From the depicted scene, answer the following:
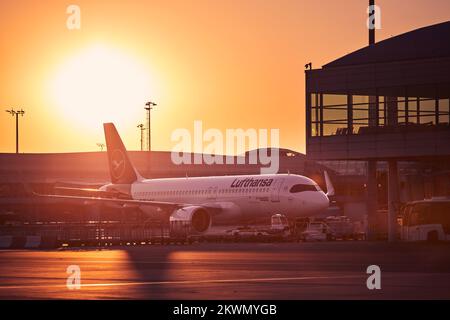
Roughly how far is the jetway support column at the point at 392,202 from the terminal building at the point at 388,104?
0.21ft

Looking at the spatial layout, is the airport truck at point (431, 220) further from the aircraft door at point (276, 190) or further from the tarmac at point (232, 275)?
the aircraft door at point (276, 190)

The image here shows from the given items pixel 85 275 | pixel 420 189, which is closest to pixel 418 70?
pixel 420 189

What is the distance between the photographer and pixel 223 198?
82.2 metres

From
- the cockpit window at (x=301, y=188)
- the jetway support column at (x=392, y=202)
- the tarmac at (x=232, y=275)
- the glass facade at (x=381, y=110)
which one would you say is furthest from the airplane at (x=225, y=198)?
the tarmac at (x=232, y=275)

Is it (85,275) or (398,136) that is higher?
(398,136)

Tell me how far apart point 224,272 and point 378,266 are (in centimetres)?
567

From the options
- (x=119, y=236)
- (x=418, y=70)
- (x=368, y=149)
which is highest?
(x=418, y=70)

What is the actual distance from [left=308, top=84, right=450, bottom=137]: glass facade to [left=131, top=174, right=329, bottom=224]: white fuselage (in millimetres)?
8014

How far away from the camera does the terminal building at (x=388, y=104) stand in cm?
6269
